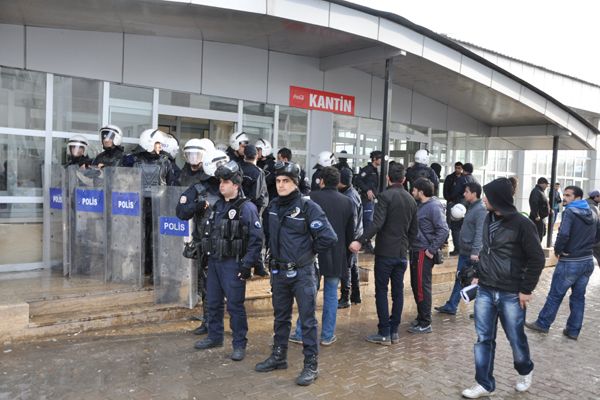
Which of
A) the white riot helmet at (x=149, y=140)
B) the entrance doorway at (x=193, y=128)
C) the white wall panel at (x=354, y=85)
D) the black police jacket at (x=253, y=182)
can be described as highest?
the white wall panel at (x=354, y=85)

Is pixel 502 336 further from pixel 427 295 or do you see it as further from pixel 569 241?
pixel 569 241

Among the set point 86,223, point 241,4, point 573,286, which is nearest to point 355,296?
point 573,286

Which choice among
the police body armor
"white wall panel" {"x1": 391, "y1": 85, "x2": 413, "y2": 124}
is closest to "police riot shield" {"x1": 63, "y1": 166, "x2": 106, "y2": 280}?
the police body armor

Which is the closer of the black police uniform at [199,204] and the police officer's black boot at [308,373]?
the police officer's black boot at [308,373]

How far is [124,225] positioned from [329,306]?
283 cm

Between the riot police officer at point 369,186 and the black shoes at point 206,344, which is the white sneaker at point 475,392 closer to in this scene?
the black shoes at point 206,344

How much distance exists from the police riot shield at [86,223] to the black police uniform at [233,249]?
7.51 ft

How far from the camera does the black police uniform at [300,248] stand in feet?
14.5

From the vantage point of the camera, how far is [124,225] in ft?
20.6

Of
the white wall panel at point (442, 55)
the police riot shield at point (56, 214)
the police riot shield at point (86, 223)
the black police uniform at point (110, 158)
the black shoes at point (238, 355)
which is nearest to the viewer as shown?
the black shoes at point (238, 355)

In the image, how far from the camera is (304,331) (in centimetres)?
446

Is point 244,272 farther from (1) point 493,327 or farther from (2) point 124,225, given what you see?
(2) point 124,225

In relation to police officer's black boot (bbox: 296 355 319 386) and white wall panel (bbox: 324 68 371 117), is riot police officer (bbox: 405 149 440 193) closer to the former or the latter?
white wall panel (bbox: 324 68 371 117)

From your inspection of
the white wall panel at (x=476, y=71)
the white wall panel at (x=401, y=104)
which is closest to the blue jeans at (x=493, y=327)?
the white wall panel at (x=476, y=71)
